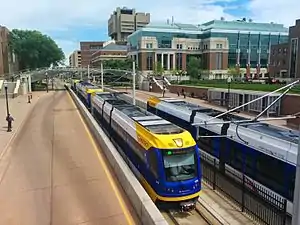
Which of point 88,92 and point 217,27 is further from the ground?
point 217,27

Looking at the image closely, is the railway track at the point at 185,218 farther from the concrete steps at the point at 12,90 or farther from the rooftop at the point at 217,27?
the rooftop at the point at 217,27

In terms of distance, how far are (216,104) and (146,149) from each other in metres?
34.9

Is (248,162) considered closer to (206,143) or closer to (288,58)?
(206,143)

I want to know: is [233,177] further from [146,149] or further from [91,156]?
[91,156]

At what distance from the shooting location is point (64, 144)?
2023cm

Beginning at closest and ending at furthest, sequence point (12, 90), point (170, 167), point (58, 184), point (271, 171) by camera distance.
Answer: point (170, 167), point (271, 171), point (58, 184), point (12, 90)

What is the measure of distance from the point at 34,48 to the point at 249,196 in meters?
96.3

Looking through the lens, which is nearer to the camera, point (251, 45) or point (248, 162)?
point (248, 162)

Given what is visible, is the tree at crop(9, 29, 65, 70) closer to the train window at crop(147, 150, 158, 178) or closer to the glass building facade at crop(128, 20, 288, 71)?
the glass building facade at crop(128, 20, 288, 71)

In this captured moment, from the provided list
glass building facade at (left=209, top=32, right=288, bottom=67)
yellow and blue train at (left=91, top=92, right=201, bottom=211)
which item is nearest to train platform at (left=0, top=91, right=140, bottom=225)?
yellow and blue train at (left=91, top=92, right=201, bottom=211)

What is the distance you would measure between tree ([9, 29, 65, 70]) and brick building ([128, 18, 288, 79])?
29612 mm

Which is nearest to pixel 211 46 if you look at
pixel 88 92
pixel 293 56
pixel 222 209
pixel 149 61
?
pixel 149 61

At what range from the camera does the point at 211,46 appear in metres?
112

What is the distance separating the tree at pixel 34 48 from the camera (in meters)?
96.3
